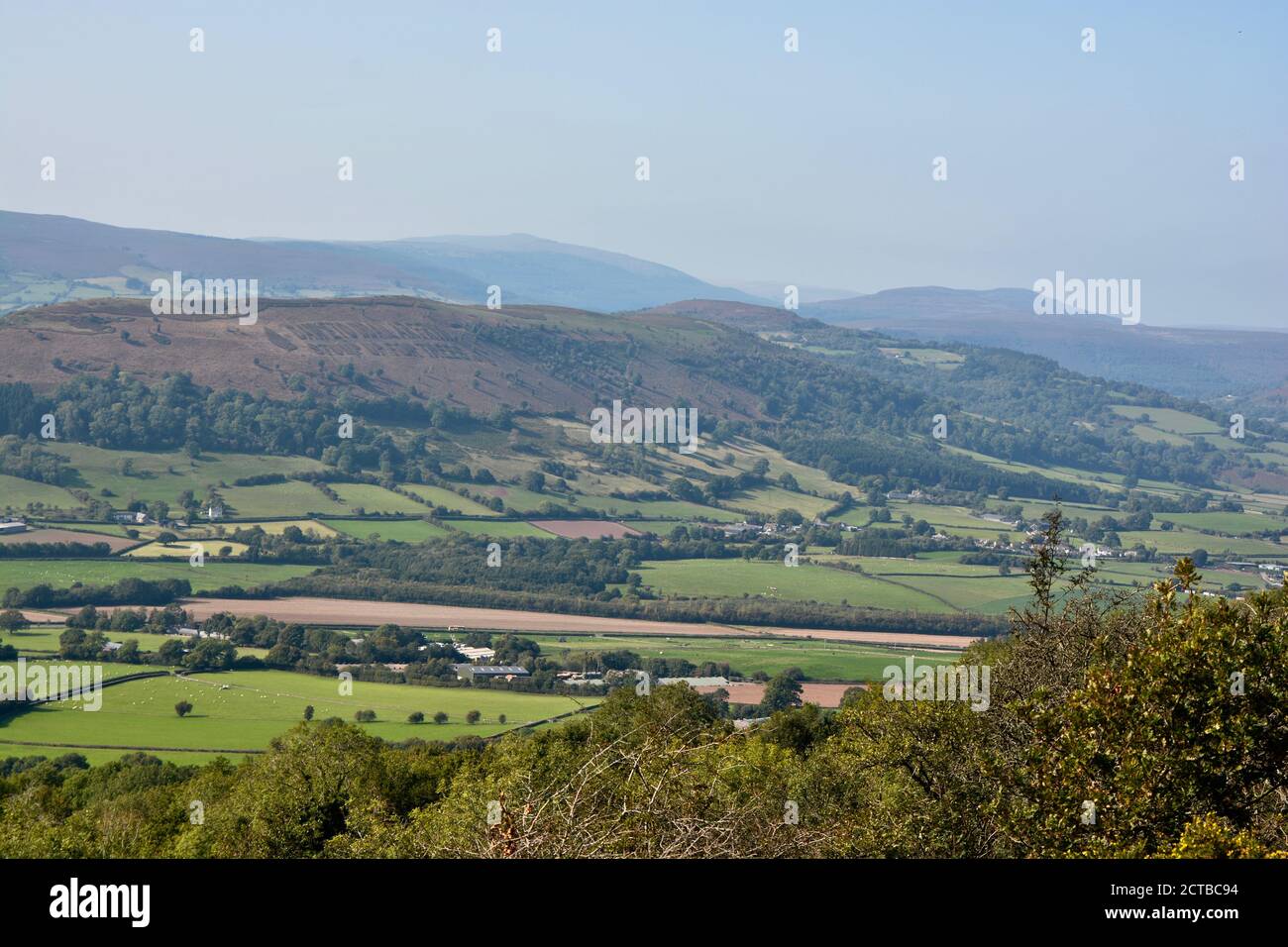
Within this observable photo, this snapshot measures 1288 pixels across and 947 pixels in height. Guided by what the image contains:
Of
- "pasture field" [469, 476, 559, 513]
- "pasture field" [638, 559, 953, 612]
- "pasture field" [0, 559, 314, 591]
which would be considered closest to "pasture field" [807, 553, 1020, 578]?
"pasture field" [638, 559, 953, 612]

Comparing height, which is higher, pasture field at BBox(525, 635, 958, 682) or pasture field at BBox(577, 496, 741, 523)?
pasture field at BBox(577, 496, 741, 523)

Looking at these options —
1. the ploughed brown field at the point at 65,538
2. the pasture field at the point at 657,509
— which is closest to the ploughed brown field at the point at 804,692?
the ploughed brown field at the point at 65,538

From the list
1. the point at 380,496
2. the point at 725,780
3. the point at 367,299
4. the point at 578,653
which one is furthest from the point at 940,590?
the point at 367,299

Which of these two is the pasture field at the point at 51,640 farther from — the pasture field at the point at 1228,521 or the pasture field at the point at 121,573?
the pasture field at the point at 1228,521

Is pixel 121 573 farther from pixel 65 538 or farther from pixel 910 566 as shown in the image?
pixel 910 566

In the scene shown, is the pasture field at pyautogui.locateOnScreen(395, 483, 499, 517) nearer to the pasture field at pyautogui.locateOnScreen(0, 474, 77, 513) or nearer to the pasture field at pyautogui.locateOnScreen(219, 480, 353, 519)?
the pasture field at pyautogui.locateOnScreen(219, 480, 353, 519)

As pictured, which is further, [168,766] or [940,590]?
[940,590]
